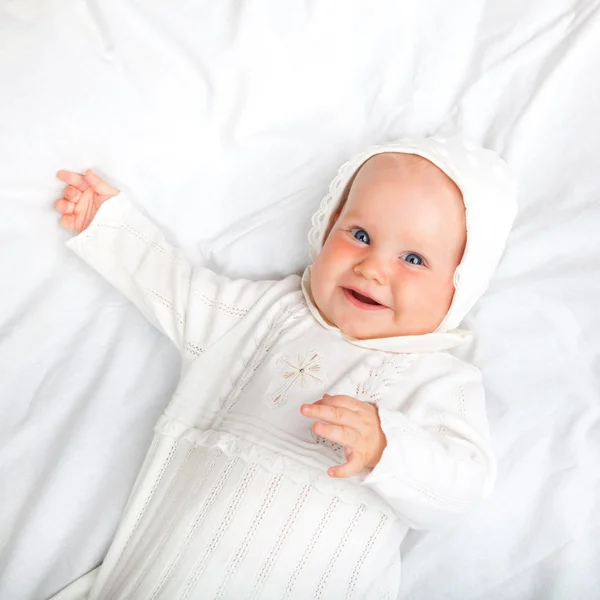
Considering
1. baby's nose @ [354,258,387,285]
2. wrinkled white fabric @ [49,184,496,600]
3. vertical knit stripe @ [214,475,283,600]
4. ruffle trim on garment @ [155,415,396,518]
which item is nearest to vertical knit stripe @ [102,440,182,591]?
wrinkled white fabric @ [49,184,496,600]

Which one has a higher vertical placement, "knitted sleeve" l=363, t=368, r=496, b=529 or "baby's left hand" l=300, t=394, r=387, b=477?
"baby's left hand" l=300, t=394, r=387, b=477

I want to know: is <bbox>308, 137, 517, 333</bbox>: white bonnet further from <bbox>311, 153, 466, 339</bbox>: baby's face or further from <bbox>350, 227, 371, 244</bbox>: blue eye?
<bbox>350, 227, 371, 244</bbox>: blue eye

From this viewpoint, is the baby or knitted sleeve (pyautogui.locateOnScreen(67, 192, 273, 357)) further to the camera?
knitted sleeve (pyautogui.locateOnScreen(67, 192, 273, 357))

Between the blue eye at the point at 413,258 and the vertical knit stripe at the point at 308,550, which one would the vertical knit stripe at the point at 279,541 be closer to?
the vertical knit stripe at the point at 308,550

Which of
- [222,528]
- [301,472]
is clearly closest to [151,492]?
[222,528]

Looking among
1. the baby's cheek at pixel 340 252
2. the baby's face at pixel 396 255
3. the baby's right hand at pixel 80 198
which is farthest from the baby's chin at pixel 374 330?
the baby's right hand at pixel 80 198

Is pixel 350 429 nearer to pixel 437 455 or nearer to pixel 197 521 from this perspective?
pixel 437 455

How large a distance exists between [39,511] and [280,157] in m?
0.82

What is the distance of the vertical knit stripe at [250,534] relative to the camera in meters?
1.18

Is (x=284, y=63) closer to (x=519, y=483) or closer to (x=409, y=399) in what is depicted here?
(x=409, y=399)

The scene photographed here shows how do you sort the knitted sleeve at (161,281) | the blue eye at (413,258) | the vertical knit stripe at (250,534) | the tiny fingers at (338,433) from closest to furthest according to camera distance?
Answer: the tiny fingers at (338,433) < the vertical knit stripe at (250,534) < the blue eye at (413,258) < the knitted sleeve at (161,281)

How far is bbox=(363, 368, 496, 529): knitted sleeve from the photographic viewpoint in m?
1.10

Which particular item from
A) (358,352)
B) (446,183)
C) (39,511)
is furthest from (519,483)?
(39,511)

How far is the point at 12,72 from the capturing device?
1479mm
